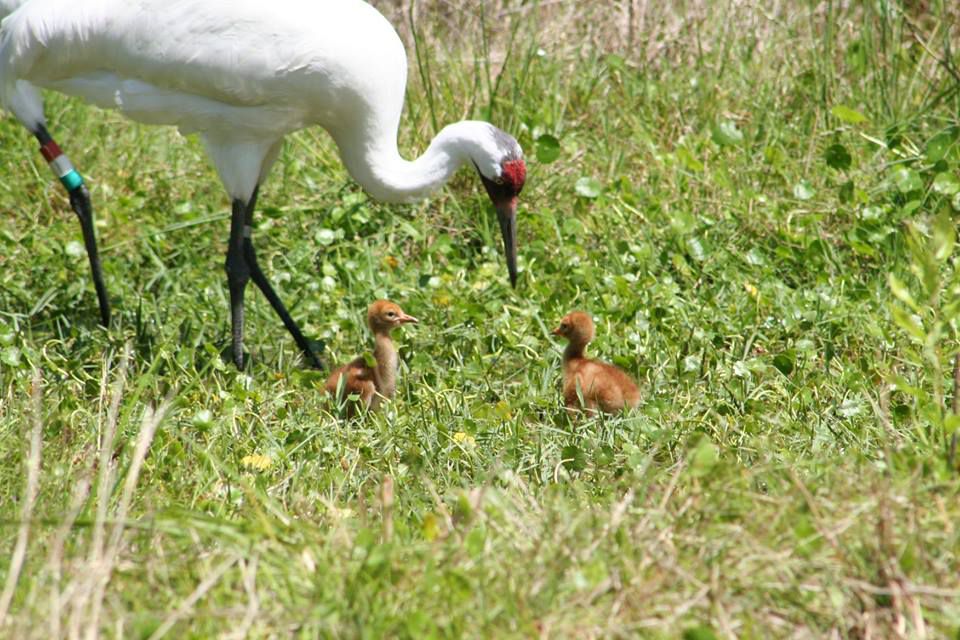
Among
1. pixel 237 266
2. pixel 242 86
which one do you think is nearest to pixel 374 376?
pixel 237 266

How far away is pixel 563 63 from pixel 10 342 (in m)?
3.06

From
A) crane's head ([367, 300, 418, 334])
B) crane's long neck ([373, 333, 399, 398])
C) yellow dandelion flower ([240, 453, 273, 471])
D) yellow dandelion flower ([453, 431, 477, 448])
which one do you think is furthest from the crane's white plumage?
yellow dandelion flower ([240, 453, 273, 471])

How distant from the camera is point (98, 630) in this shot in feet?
8.04

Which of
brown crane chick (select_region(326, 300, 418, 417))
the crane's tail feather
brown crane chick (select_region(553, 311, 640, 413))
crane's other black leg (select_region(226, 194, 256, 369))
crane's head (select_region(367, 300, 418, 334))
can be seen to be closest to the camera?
brown crane chick (select_region(553, 311, 640, 413))

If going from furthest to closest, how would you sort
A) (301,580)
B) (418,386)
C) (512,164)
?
(512,164), (418,386), (301,580)

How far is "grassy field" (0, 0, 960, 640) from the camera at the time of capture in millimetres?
2576

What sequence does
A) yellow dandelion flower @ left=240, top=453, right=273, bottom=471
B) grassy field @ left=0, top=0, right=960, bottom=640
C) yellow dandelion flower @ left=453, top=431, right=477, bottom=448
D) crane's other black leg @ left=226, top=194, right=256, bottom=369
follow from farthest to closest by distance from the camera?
crane's other black leg @ left=226, top=194, right=256, bottom=369
yellow dandelion flower @ left=453, top=431, right=477, bottom=448
yellow dandelion flower @ left=240, top=453, right=273, bottom=471
grassy field @ left=0, top=0, right=960, bottom=640

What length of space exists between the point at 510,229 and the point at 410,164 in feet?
1.44

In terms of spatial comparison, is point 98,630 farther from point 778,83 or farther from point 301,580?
point 778,83

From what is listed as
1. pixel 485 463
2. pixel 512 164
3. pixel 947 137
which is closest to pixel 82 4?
pixel 512 164

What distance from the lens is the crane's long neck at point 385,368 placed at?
4.46 metres

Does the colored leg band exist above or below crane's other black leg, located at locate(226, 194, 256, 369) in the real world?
above

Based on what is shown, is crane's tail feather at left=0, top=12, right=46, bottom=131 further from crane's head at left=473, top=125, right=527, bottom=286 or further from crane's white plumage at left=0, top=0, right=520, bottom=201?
crane's head at left=473, top=125, right=527, bottom=286

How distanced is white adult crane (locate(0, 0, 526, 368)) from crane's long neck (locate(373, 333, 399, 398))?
571 millimetres
